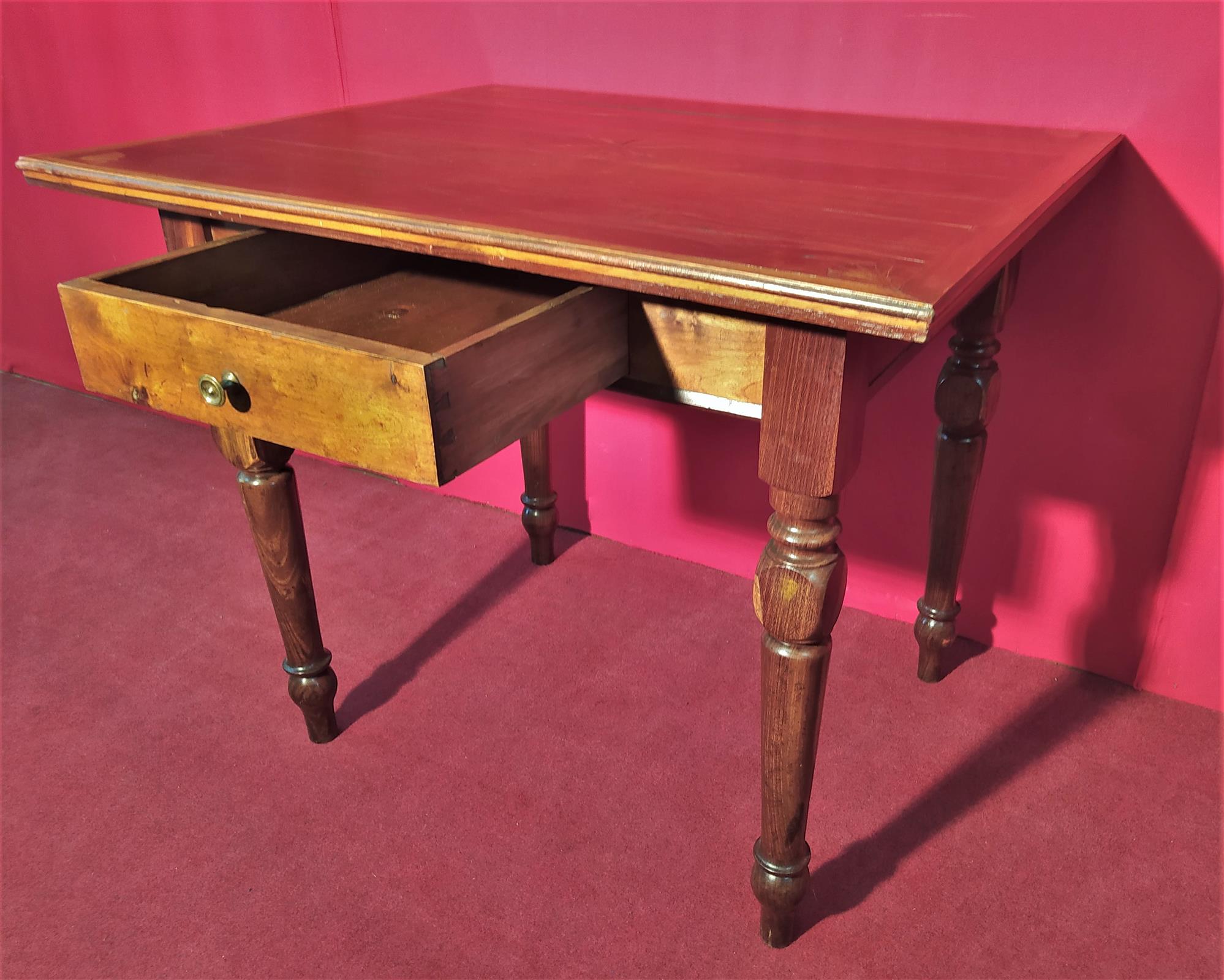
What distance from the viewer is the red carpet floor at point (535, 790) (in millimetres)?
1086

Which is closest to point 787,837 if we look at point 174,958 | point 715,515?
point 174,958

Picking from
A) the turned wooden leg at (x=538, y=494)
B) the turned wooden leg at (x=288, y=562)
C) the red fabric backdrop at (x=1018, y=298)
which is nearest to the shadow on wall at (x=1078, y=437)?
the red fabric backdrop at (x=1018, y=298)

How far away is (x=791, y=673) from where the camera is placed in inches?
35.8

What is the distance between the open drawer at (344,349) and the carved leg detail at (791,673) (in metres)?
0.22

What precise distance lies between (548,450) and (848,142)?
72cm

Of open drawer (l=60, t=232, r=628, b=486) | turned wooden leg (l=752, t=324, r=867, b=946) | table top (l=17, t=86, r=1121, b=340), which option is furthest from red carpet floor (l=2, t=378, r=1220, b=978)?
table top (l=17, t=86, r=1121, b=340)

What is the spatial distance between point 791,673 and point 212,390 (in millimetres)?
568

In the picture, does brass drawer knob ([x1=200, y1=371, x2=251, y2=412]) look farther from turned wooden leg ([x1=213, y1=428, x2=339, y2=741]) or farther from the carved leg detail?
the carved leg detail

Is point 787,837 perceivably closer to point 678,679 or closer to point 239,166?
Result: point 678,679

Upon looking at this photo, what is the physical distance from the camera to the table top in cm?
74

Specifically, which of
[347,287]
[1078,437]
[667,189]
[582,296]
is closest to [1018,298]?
[1078,437]

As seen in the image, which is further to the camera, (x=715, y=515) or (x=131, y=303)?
(x=715, y=515)

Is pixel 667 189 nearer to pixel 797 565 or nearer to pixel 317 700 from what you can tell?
pixel 797 565

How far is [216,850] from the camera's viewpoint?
1.20 meters
